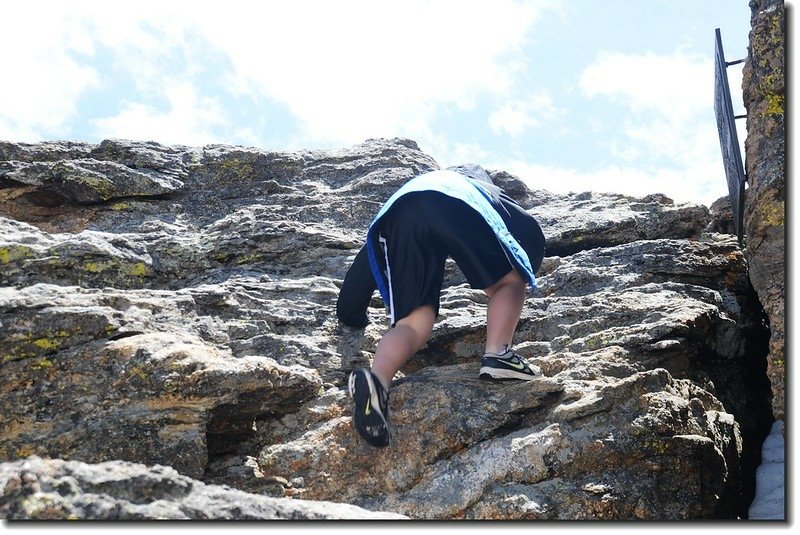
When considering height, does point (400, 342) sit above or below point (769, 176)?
below

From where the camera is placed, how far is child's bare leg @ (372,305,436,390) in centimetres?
612

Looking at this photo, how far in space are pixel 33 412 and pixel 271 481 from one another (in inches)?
77.6

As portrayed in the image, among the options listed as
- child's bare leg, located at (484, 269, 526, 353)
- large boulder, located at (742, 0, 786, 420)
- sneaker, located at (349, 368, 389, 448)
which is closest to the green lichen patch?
sneaker, located at (349, 368, 389, 448)

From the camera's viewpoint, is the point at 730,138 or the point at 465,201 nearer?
the point at 465,201

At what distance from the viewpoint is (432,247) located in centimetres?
671

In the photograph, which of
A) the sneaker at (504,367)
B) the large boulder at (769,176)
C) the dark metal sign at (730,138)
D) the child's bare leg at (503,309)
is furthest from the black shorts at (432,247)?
the dark metal sign at (730,138)

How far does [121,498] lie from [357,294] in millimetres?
3834

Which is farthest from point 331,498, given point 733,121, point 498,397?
point 733,121

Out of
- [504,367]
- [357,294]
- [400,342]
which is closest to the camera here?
[400,342]

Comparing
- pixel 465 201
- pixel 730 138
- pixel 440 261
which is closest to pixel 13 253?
pixel 440 261

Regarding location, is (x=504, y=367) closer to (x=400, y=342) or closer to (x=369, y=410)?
(x=400, y=342)

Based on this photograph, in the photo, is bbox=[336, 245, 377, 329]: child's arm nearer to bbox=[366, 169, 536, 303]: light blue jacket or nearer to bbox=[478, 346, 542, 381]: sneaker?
bbox=[366, 169, 536, 303]: light blue jacket

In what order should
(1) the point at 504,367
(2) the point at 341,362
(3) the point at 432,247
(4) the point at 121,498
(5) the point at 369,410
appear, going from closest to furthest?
(4) the point at 121,498 → (5) the point at 369,410 → (1) the point at 504,367 → (3) the point at 432,247 → (2) the point at 341,362

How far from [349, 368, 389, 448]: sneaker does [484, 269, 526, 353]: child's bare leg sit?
1106 mm
